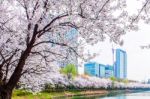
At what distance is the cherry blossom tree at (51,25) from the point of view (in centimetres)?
1143

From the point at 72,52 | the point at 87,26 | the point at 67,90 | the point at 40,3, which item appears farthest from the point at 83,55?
the point at 67,90

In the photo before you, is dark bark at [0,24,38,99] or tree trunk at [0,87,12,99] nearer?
dark bark at [0,24,38,99]

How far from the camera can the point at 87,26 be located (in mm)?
12141

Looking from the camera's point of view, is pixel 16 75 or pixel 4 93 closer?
pixel 16 75

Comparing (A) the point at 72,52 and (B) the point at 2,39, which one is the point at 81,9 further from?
(B) the point at 2,39

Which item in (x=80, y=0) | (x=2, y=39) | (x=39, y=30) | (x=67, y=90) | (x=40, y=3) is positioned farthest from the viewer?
(x=67, y=90)

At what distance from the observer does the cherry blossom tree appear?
11430mm

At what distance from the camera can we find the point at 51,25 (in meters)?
13.0

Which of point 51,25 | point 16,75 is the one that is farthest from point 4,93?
point 51,25

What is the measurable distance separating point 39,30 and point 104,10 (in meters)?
2.69

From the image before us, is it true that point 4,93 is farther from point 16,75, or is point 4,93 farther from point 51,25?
point 51,25

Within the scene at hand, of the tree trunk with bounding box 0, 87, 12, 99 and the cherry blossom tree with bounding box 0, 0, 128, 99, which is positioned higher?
the cherry blossom tree with bounding box 0, 0, 128, 99

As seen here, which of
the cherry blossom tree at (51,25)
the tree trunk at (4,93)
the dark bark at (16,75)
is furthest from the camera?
the tree trunk at (4,93)

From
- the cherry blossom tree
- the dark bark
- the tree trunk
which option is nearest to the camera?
the cherry blossom tree
